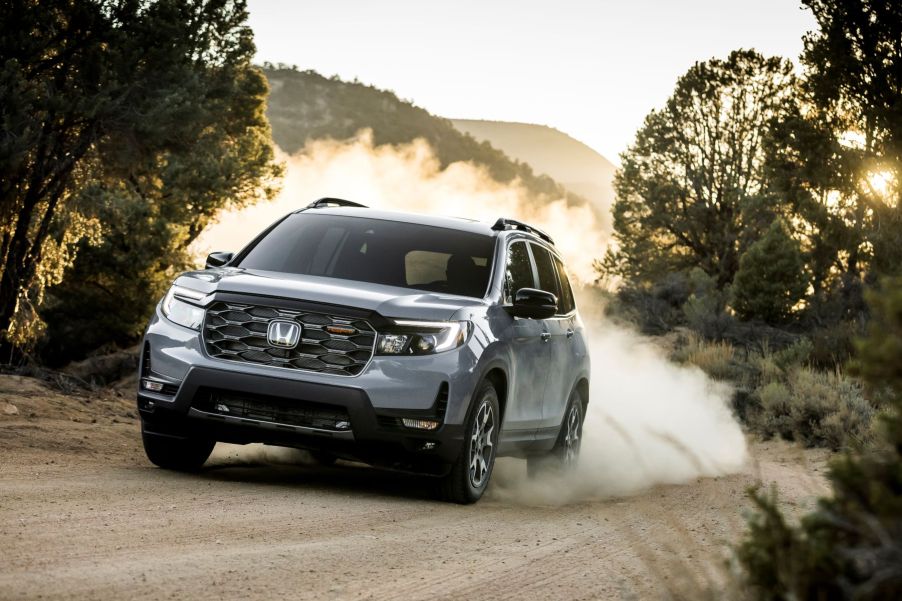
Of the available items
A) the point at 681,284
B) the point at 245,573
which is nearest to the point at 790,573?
the point at 245,573

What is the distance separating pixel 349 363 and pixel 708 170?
35167 mm

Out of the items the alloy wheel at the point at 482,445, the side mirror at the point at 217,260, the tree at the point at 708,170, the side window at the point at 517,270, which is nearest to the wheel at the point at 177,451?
the side mirror at the point at 217,260

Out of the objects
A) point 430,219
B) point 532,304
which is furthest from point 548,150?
point 532,304

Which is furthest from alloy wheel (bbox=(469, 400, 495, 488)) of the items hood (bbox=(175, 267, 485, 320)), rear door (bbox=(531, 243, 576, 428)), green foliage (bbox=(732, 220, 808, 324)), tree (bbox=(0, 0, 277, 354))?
green foliage (bbox=(732, 220, 808, 324))

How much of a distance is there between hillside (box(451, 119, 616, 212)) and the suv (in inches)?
5763

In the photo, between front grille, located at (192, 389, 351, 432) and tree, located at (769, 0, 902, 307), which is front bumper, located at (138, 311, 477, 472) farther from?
tree, located at (769, 0, 902, 307)

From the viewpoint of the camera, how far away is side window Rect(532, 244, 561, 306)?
10.5 meters

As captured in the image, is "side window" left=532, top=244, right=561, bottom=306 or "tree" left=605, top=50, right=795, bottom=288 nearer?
"side window" left=532, top=244, right=561, bottom=306

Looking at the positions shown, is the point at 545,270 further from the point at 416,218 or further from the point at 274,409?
the point at 274,409

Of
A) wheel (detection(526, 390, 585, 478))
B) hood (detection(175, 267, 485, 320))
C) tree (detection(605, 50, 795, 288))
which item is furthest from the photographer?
tree (detection(605, 50, 795, 288))

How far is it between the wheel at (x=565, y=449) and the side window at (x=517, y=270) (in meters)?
1.36

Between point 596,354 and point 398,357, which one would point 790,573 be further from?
point 596,354

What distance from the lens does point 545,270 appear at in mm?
10734

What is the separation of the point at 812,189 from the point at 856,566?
86.6 ft
